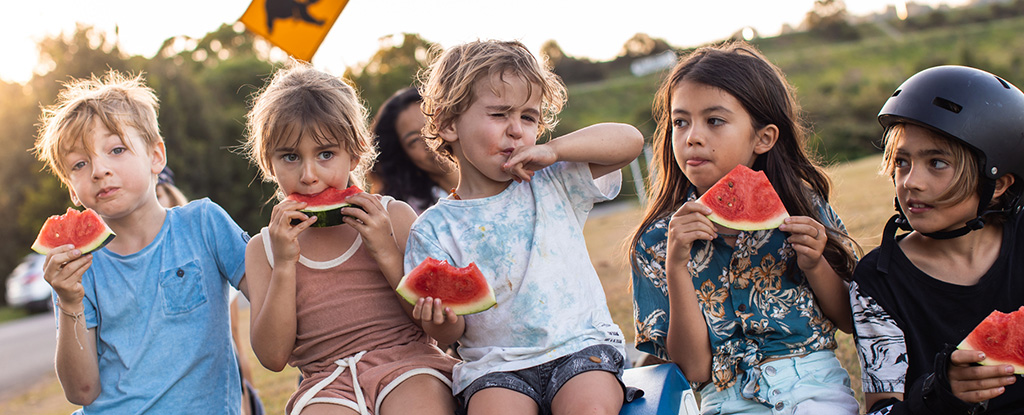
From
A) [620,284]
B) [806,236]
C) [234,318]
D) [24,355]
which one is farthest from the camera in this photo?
[24,355]

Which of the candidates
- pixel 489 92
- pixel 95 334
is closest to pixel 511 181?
pixel 489 92

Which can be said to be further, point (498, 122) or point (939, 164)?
point (498, 122)

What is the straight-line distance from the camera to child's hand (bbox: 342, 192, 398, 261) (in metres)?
2.95

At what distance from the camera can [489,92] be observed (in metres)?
2.97

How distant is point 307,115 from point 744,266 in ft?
6.50

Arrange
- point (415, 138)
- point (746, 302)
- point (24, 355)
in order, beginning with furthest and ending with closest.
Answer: point (24, 355)
point (415, 138)
point (746, 302)

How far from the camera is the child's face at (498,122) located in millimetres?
2955

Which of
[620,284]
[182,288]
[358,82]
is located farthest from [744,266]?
[358,82]

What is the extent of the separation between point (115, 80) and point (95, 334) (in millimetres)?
1260

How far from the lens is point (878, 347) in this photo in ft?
8.85

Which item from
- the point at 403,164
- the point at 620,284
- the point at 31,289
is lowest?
the point at 31,289

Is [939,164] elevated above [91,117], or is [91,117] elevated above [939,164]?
[939,164]

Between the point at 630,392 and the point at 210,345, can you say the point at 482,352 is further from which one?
the point at 210,345

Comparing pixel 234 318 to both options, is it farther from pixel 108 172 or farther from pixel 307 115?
pixel 307 115
